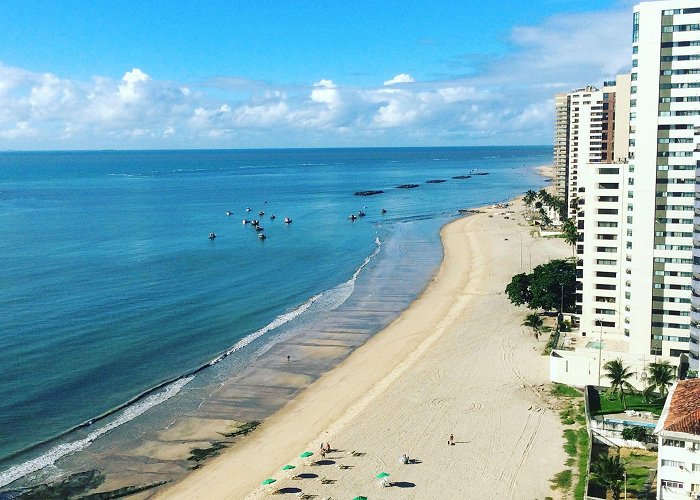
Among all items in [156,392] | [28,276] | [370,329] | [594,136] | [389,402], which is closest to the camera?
[389,402]

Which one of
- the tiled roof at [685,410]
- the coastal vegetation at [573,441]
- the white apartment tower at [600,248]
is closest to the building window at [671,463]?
the tiled roof at [685,410]

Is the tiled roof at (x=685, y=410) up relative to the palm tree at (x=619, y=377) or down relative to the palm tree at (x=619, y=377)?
up

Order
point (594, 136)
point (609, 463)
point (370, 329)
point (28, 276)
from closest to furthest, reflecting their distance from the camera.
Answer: point (609, 463), point (370, 329), point (28, 276), point (594, 136)

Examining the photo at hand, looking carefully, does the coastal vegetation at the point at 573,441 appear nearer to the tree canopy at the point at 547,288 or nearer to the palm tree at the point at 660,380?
the palm tree at the point at 660,380

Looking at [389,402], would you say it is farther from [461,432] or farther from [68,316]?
[68,316]

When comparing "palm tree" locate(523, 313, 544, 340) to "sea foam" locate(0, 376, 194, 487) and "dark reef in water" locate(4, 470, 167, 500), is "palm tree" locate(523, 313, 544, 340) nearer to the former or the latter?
"sea foam" locate(0, 376, 194, 487)

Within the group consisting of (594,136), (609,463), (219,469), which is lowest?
(219,469)

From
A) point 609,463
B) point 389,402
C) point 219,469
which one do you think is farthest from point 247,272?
point 609,463

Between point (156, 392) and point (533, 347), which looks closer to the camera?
point (156, 392)

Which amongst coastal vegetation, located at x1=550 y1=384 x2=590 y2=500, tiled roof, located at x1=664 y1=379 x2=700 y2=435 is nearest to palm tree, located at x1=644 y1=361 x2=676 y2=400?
coastal vegetation, located at x1=550 y1=384 x2=590 y2=500
